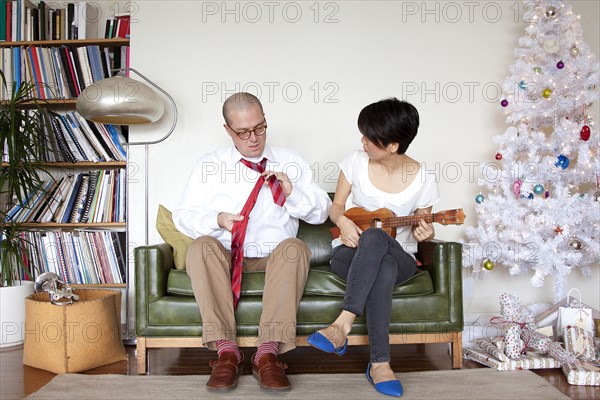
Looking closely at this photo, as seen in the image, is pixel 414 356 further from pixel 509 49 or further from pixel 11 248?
pixel 11 248

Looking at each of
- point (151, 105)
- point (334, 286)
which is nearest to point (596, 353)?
point (334, 286)

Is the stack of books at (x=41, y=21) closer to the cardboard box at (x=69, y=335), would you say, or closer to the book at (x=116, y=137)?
the book at (x=116, y=137)

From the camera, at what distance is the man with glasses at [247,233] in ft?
7.27

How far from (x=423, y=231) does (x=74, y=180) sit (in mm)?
2320

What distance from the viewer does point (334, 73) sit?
11.4ft

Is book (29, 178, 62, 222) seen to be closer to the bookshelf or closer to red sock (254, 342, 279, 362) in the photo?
the bookshelf

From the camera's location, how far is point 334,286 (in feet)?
7.98

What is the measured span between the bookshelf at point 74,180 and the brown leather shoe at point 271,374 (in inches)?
63.8

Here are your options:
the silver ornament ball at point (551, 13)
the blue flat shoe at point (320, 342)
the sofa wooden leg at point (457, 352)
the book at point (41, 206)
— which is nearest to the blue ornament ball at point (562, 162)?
the silver ornament ball at point (551, 13)

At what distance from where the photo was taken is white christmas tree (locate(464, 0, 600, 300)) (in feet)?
9.83

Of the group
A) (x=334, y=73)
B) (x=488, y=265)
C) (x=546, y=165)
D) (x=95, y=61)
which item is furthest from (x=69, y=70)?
(x=546, y=165)

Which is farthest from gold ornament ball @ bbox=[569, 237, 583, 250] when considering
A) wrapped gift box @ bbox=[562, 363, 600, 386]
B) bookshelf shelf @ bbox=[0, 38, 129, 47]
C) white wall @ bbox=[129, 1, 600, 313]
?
bookshelf shelf @ bbox=[0, 38, 129, 47]

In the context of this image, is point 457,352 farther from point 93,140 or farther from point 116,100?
point 93,140

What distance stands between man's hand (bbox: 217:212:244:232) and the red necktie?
3 cm
